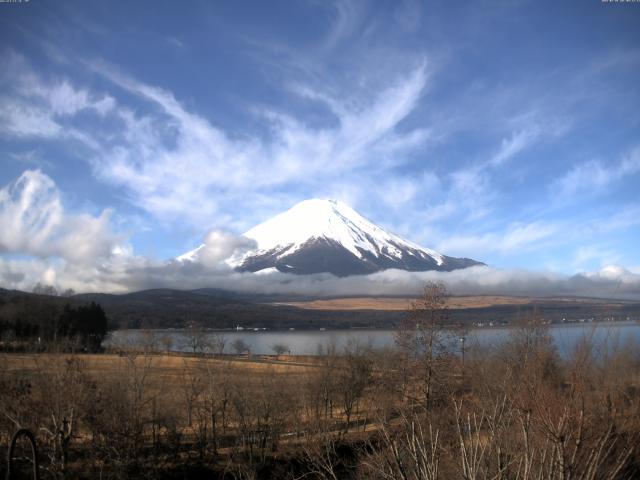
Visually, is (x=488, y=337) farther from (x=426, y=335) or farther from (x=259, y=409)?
(x=259, y=409)

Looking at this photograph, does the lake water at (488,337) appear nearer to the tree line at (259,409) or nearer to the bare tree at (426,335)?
the tree line at (259,409)

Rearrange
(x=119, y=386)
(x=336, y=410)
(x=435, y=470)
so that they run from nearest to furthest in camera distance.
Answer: (x=435, y=470) < (x=119, y=386) < (x=336, y=410)

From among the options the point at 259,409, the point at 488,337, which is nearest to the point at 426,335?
the point at 259,409

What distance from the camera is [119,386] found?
2669cm

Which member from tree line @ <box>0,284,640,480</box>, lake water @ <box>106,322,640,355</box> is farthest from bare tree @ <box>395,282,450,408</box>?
lake water @ <box>106,322,640,355</box>

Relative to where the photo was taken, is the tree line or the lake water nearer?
the lake water

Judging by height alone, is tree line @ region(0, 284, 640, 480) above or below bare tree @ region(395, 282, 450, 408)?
below

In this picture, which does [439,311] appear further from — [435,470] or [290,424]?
[435,470]

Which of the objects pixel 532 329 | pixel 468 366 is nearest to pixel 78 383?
pixel 468 366

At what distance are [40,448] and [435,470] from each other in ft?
76.8

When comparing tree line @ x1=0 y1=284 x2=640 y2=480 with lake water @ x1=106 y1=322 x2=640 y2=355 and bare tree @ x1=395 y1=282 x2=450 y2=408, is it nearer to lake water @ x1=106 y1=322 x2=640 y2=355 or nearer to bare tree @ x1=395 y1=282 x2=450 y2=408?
bare tree @ x1=395 y1=282 x2=450 y2=408

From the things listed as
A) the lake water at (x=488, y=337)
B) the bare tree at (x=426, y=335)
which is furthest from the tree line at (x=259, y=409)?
the lake water at (x=488, y=337)

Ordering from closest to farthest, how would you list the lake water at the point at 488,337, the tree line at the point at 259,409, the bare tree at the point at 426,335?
1. the lake water at the point at 488,337
2. the tree line at the point at 259,409
3. the bare tree at the point at 426,335

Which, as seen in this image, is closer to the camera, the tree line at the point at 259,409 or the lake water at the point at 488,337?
the lake water at the point at 488,337
